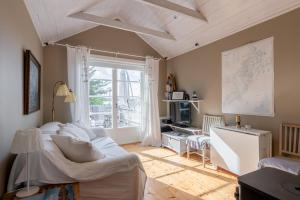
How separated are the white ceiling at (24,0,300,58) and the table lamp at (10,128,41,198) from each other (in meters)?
1.65

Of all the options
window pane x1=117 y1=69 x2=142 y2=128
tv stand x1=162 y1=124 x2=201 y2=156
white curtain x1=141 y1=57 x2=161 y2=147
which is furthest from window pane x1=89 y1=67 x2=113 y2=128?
tv stand x1=162 y1=124 x2=201 y2=156

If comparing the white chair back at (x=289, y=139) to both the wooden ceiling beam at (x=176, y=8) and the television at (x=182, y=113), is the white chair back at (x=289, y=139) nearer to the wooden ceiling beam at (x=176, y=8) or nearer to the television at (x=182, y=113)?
the television at (x=182, y=113)

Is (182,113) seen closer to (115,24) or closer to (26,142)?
(115,24)

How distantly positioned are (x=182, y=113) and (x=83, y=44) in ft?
9.02

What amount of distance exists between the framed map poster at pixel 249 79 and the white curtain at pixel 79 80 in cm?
283

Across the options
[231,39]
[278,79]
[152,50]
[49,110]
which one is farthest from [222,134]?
[49,110]

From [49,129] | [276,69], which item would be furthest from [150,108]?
[276,69]

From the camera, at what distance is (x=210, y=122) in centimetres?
372

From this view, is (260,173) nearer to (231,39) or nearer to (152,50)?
(231,39)

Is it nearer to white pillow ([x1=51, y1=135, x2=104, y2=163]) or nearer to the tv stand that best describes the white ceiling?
white pillow ([x1=51, y1=135, x2=104, y2=163])

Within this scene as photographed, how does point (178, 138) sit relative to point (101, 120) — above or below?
below

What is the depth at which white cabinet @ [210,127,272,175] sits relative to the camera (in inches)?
99.6

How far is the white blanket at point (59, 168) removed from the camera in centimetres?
153

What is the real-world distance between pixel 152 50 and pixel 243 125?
2.95m
